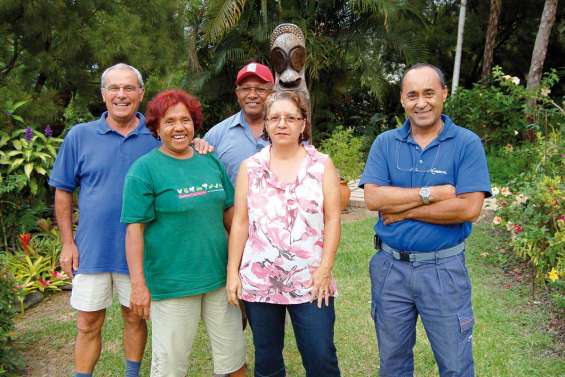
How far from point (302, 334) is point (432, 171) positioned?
928 mm

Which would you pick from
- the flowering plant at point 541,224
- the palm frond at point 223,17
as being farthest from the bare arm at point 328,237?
the palm frond at point 223,17

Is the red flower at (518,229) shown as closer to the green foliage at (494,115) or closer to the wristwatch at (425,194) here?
the wristwatch at (425,194)

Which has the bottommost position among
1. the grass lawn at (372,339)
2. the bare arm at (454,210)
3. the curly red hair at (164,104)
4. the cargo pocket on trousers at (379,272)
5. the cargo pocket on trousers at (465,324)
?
the grass lawn at (372,339)

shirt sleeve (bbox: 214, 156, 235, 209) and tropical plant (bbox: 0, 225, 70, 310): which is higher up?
shirt sleeve (bbox: 214, 156, 235, 209)

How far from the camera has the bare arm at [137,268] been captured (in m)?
2.23

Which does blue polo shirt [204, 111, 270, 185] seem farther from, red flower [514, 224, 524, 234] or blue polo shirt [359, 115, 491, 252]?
red flower [514, 224, 524, 234]

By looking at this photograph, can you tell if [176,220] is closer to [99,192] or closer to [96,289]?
[99,192]

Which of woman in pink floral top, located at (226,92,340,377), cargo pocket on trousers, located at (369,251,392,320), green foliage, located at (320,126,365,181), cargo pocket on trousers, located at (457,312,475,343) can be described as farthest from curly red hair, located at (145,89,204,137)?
green foliage, located at (320,126,365,181)

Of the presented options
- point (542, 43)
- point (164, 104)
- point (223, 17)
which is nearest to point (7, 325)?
point (164, 104)

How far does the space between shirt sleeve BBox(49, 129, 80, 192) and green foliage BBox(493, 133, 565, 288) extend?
128 inches

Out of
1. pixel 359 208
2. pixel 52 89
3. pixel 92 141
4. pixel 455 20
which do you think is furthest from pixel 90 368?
pixel 455 20

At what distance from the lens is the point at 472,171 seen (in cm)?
214

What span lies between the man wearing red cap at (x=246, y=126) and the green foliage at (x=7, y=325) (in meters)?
1.57

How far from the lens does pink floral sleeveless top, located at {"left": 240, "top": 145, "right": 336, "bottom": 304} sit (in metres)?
2.14
